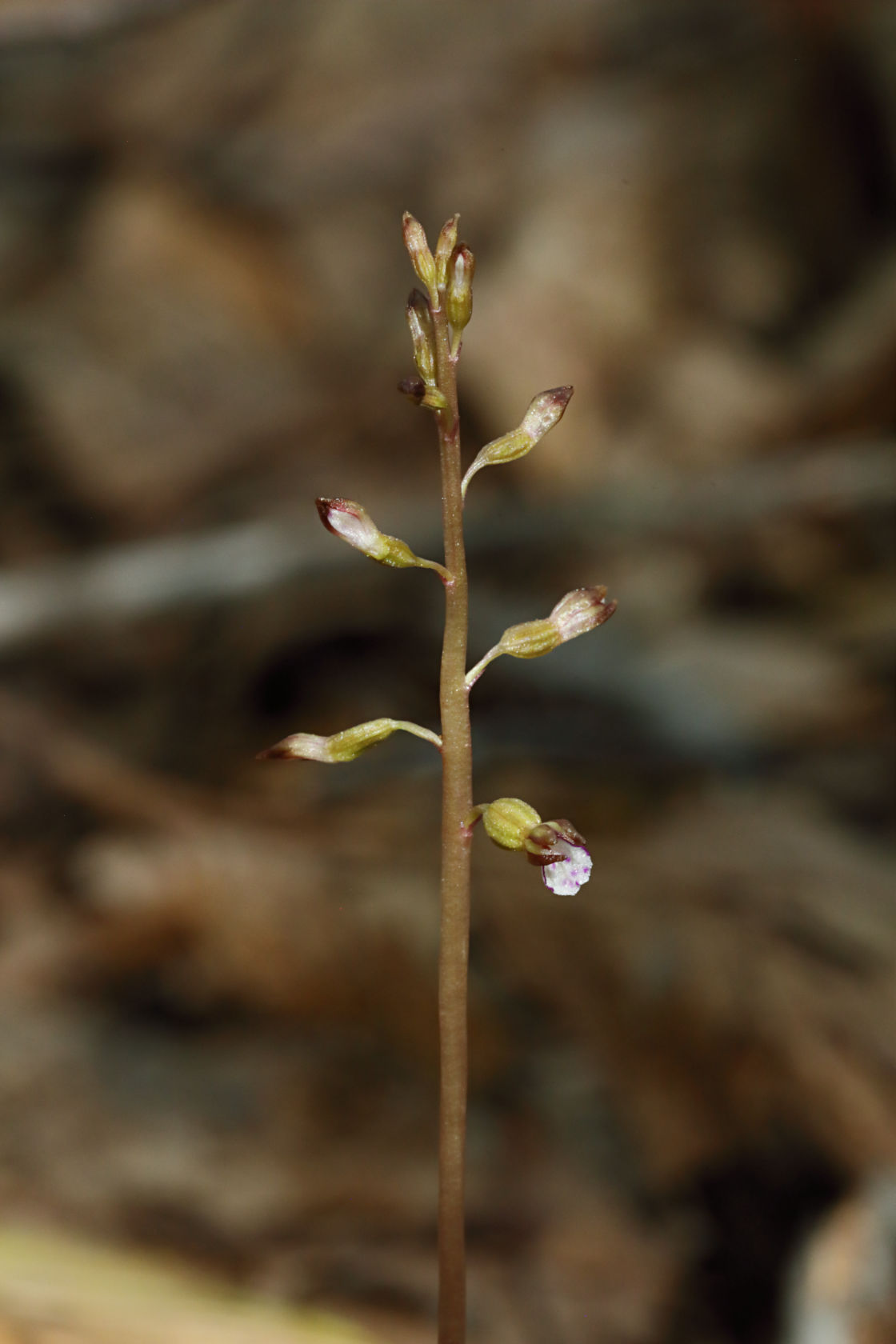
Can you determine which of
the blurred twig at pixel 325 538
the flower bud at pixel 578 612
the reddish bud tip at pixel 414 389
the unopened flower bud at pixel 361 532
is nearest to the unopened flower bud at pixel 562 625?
the flower bud at pixel 578 612

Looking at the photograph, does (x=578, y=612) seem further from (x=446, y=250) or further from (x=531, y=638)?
(x=446, y=250)

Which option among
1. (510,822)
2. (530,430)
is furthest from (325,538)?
(510,822)

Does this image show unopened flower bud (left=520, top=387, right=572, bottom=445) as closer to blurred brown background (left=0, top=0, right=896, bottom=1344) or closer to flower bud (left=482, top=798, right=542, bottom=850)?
flower bud (left=482, top=798, right=542, bottom=850)

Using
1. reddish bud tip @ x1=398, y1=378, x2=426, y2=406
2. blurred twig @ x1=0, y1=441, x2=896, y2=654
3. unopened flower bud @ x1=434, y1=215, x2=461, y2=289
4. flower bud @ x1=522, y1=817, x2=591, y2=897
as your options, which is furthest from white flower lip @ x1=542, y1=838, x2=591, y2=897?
blurred twig @ x1=0, y1=441, x2=896, y2=654

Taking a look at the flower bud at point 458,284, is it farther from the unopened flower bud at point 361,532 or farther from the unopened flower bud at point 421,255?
the unopened flower bud at point 361,532

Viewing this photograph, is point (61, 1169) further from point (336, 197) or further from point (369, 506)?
point (336, 197)

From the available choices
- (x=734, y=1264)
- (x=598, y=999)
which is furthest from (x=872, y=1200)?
(x=598, y=999)
